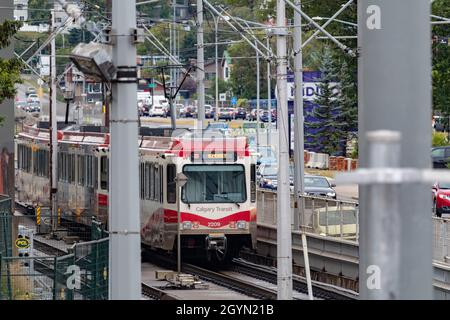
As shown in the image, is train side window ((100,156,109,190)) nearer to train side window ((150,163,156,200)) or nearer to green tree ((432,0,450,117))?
train side window ((150,163,156,200))

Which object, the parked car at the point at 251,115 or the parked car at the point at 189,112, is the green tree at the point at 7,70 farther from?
the parked car at the point at 189,112

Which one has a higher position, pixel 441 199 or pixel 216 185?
pixel 216 185

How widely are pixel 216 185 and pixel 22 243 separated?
24.1 ft

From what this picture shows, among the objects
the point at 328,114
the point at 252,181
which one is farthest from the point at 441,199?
the point at 328,114

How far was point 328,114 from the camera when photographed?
77000 millimetres

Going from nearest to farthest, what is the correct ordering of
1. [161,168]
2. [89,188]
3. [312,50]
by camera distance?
[161,168]
[89,188]
[312,50]

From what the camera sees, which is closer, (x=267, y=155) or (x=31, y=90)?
(x=267, y=155)

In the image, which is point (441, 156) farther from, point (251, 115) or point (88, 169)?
point (251, 115)

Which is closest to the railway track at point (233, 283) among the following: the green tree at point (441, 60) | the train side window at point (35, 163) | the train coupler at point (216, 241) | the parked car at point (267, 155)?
the train coupler at point (216, 241)

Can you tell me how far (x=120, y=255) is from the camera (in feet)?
28.0

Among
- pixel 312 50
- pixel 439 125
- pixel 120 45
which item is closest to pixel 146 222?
pixel 120 45

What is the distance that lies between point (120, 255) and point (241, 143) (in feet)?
76.5
